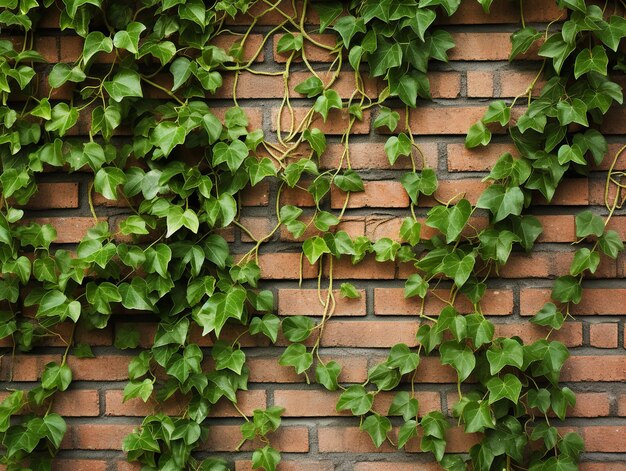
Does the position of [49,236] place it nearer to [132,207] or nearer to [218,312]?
[132,207]

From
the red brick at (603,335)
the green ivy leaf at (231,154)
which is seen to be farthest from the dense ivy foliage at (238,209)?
the red brick at (603,335)

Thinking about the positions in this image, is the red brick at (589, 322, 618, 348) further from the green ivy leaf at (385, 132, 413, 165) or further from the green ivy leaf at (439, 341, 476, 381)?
the green ivy leaf at (385, 132, 413, 165)

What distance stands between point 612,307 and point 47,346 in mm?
1503

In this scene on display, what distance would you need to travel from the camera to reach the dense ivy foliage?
1674 millimetres

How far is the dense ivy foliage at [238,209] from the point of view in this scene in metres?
1.67

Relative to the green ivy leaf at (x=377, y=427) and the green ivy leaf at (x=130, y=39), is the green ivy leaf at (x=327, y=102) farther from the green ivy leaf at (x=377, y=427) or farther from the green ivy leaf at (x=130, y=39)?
the green ivy leaf at (x=377, y=427)

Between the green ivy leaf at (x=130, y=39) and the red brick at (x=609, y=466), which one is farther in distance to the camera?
the red brick at (x=609, y=466)

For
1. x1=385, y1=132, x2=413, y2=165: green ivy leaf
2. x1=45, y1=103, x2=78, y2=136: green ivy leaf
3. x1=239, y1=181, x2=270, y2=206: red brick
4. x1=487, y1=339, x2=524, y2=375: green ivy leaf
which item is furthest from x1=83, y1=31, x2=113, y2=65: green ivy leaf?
x1=487, y1=339, x2=524, y2=375: green ivy leaf

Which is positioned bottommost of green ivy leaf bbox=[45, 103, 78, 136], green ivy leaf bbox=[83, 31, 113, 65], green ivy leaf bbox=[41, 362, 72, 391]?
green ivy leaf bbox=[41, 362, 72, 391]

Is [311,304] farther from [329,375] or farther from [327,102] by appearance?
[327,102]

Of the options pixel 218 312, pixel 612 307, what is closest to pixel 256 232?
pixel 218 312

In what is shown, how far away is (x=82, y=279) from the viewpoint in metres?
1.71

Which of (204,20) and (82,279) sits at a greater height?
(204,20)

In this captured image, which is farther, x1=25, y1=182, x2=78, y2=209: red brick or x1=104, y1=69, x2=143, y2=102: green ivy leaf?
x1=25, y1=182, x2=78, y2=209: red brick
